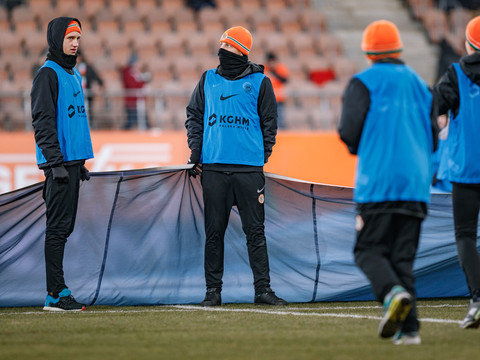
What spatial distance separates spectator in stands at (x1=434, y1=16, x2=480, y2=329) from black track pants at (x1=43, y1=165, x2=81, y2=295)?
2611 millimetres

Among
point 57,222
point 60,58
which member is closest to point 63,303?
point 57,222

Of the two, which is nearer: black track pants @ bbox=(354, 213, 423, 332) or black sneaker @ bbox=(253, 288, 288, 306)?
black track pants @ bbox=(354, 213, 423, 332)

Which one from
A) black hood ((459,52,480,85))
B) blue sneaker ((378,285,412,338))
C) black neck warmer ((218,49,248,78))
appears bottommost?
blue sneaker ((378,285,412,338))

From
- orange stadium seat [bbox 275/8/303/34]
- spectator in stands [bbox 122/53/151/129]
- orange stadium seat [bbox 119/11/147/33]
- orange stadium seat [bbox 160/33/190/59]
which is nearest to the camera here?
spectator in stands [bbox 122/53/151/129]

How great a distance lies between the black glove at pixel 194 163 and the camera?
6.37m

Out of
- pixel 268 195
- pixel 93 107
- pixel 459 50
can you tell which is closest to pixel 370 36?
pixel 268 195

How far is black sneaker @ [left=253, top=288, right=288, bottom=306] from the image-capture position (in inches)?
249

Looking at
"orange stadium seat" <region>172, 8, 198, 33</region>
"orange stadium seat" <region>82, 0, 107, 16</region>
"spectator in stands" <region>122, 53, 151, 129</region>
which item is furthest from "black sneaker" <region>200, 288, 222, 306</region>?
"orange stadium seat" <region>82, 0, 107, 16</region>

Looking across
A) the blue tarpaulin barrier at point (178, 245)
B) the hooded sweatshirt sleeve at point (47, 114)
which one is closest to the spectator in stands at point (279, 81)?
the blue tarpaulin barrier at point (178, 245)

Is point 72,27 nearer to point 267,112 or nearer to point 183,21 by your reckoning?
point 267,112

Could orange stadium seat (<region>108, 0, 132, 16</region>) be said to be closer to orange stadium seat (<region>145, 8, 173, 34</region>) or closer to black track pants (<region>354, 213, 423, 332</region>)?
orange stadium seat (<region>145, 8, 173, 34</region>)

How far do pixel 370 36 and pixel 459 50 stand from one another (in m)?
13.8

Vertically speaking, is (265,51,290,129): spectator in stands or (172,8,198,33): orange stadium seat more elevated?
(172,8,198,33): orange stadium seat

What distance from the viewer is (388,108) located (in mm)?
4379
